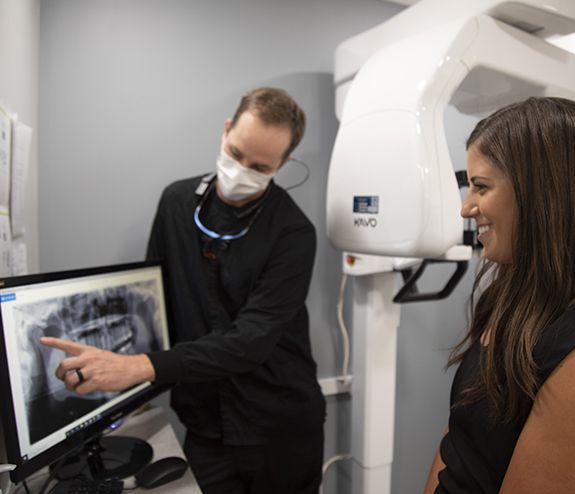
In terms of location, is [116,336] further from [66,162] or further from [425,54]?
[425,54]

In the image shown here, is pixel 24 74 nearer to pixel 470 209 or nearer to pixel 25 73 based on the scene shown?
pixel 25 73

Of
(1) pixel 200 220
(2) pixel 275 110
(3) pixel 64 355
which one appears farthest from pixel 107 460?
(2) pixel 275 110


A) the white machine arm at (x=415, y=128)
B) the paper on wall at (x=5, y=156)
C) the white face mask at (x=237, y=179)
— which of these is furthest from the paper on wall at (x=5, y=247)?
the white machine arm at (x=415, y=128)

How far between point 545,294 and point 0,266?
3.66ft

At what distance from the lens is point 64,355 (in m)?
1.06

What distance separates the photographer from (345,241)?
1.26 metres

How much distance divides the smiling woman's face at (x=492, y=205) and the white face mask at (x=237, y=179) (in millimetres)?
660

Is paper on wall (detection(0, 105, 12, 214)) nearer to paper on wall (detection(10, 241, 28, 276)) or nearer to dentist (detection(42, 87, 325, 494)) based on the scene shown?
paper on wall (detection(10, 241, 28, 276))

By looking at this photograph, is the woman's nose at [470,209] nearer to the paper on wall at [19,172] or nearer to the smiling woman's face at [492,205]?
the smiling woman's face at [492,205]

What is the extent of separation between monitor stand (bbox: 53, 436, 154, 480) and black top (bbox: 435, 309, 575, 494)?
2.33 feet

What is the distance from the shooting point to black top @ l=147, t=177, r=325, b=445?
55.8 inches

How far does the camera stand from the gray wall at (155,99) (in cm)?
152

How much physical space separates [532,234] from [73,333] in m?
0.98

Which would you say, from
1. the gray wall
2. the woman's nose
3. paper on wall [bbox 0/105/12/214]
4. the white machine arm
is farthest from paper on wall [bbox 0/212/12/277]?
the woman's nose
